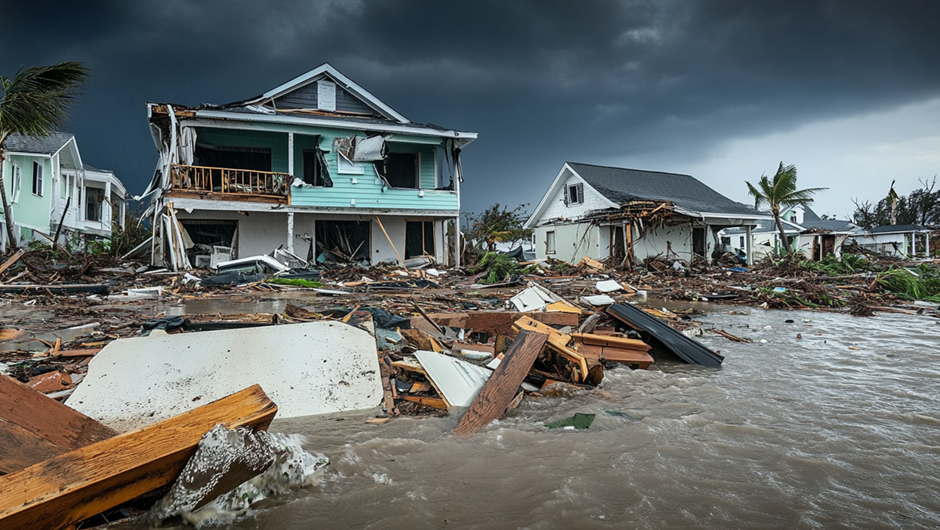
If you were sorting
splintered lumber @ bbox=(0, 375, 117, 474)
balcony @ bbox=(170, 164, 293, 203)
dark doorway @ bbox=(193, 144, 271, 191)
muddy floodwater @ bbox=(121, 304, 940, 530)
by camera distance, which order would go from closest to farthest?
splintered lumber @ bbox=(0, 375, 117, 474), muddy floodwater @ bbox=(121, 304, 940, 530), balcony @ bbox=(170, 164, 293, 203), dark doorway @ bbox=(193, 144, 271, 191)

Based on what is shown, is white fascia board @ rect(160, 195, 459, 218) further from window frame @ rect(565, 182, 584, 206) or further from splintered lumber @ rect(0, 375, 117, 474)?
splintered lumber @ rect(0, 375, 117, 474)

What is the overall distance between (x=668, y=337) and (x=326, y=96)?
14.8 metres

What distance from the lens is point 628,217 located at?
1889cm

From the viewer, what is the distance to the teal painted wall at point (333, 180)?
584 inches

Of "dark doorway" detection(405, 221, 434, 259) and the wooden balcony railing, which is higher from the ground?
the wooden balcony railing

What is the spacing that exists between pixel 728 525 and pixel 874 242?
46.4 metres

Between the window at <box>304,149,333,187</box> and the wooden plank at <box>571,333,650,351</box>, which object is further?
the window at <box>304,149,333,187</box>

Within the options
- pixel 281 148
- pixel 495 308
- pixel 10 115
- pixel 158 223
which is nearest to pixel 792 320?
pixel 495 308

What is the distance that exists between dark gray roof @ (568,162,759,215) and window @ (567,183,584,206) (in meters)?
0.63

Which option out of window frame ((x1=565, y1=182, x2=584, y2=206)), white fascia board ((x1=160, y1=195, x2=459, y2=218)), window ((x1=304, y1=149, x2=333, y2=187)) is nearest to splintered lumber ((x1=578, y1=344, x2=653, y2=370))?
white fascia board ((x1=160, y1=195, x2=459, y2=218))

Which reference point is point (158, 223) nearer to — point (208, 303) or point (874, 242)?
point (208, 303)

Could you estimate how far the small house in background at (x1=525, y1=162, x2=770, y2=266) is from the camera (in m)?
19.6

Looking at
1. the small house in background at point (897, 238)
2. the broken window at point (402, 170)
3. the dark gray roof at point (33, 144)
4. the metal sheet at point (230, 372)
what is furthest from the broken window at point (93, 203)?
the small house in background at point (897, 238)

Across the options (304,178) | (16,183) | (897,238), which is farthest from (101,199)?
(897,238)
